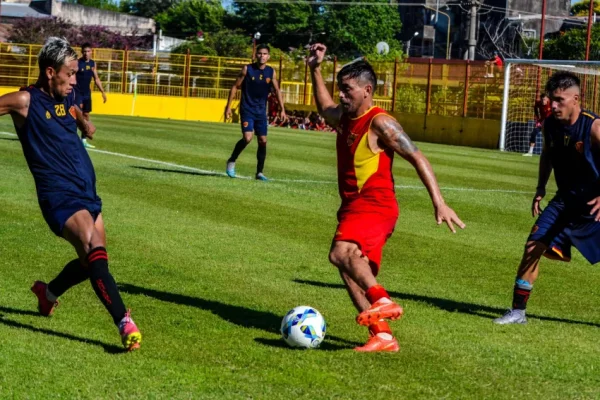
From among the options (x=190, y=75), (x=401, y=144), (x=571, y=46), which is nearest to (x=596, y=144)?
(x=401, y=144)

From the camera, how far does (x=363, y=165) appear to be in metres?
6.80

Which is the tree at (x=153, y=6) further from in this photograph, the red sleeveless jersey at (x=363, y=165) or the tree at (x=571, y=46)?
the red sleeveless jersey at (x=363, y=165)

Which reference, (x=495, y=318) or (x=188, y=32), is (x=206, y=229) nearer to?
(x=495, y=318)

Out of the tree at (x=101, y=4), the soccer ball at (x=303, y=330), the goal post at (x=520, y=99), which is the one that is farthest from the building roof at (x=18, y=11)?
the soccer ball at (x=303, y=330)

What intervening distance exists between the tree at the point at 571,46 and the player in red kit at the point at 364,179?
197ft

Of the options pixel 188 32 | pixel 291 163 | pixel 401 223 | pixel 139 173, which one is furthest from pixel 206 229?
pixel 188 32

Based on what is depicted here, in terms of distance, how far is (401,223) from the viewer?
13266 mm

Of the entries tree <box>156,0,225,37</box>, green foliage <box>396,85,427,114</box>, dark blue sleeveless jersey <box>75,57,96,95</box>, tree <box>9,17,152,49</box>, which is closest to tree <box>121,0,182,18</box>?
tree <box>156,0,225,37</box>

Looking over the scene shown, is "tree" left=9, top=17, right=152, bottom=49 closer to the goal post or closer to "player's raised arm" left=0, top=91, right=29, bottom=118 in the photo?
the goal post

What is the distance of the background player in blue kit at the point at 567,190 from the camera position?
25.9 feet

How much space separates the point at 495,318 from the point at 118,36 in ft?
260

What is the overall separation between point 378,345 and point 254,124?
1115 cm

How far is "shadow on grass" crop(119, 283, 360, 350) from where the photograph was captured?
6.83 metres

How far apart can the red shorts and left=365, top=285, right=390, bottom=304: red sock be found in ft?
0.98
